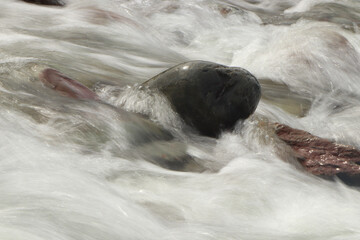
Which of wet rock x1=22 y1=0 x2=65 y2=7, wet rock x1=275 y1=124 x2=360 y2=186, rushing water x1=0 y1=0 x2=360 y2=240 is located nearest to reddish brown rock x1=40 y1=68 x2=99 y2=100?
rushing water x1=0 y1=0 x2=360 y2=240

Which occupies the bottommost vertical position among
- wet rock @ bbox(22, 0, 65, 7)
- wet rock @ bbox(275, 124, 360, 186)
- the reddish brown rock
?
wet rock @ bbox(22, 0, 65, 7)

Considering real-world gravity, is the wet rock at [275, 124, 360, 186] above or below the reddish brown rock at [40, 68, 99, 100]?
below

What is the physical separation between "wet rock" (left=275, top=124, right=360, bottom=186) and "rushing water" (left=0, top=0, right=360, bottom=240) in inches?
5.2

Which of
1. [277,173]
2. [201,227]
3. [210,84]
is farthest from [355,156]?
[201,227]

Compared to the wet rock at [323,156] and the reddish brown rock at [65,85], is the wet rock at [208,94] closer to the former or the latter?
the wet rock at [323,156]

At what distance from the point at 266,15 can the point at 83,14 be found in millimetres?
4483

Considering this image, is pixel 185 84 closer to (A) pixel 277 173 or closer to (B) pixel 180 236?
(A) pixel 277 173

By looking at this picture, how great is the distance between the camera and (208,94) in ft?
15.8

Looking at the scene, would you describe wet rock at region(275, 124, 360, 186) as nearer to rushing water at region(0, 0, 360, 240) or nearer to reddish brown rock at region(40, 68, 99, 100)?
rushing water at region(0, 0, 360, 240)

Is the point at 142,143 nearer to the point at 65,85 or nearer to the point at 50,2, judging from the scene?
the point at 65,85

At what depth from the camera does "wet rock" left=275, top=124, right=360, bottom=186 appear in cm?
440

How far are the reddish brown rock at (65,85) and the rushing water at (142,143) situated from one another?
0.29 feet

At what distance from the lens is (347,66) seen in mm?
7742

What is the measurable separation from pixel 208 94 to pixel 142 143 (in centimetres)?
85
